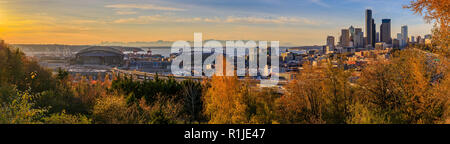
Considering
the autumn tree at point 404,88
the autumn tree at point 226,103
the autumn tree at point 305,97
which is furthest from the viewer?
the autumn tree at point 305,97

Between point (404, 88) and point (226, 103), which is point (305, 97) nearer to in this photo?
point (404, 88)

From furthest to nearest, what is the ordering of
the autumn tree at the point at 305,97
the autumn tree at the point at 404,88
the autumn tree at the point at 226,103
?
the autumn tree at the point at 305,97, the autumn tree at the point at 226,103, the autumn tree at the point at 404,88

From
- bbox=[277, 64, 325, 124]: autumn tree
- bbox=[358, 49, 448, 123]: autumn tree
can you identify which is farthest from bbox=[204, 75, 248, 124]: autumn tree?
bbox=[358, 49, 448, 123]: autumn tree

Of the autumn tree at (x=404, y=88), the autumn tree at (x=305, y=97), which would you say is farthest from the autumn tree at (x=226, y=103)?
the autumn tree at (x=404, y=88)

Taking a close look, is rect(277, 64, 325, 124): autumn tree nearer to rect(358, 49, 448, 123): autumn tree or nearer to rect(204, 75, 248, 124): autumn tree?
rect(358, 49, 448, 123): autumn tree

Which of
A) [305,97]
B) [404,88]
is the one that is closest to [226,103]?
[305,97]

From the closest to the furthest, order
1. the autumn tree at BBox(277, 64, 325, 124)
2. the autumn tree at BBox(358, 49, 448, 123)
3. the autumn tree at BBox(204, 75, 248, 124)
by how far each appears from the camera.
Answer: the autumn tree at BBox(358, 49, 448, 123), the autumn tree at BBox(204, 75, 248, 124), the autumn tree at BBox(277, 64, 325, 124)

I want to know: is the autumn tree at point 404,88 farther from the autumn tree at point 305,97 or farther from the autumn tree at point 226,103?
the autumn tree at point 226,103

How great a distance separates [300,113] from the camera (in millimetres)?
21219

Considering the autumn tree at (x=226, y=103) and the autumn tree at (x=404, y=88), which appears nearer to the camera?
the autumn tree at (x=404, y=88)

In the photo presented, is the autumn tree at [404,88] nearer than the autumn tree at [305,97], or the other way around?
the autumn tree at [404,88]

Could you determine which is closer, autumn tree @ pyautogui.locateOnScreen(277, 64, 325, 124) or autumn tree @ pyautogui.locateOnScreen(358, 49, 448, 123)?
autumn tree @ pyautogui.locateOnScreen(358, 49, 448, 123)
